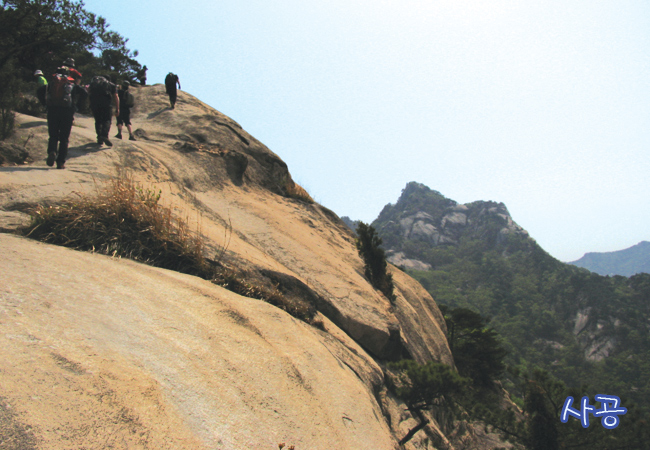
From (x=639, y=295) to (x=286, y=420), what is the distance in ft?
375

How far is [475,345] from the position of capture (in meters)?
20.2

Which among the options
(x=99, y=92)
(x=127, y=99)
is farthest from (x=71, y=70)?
(x=127, y=99)

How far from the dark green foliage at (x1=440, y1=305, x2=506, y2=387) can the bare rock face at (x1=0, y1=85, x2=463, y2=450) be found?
13755 mm

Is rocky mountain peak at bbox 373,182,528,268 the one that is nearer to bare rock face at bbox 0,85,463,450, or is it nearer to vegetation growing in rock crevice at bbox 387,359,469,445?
vegetation growing in rock crevice at bbox 387,359,469,445

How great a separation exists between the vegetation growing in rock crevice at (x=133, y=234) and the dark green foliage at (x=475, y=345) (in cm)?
1709

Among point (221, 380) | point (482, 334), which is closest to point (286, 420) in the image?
point (221, 380)

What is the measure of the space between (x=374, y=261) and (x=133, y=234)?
21.0 ft

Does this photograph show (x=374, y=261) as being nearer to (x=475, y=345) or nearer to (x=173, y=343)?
(x=173, y=343)

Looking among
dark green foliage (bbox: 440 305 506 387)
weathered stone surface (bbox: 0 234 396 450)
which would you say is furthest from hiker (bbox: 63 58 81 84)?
dark green foliage (bbox: 440 305 506 387)

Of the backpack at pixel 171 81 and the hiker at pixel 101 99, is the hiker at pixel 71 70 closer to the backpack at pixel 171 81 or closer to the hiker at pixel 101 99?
the hiker at pixel 101 99

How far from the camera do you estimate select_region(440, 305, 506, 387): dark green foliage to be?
19719mm

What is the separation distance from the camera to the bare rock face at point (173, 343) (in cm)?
214

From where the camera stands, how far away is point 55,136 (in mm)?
6305

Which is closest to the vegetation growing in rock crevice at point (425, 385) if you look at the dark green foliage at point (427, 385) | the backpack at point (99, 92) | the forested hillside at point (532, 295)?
the dark green foliage at point (427, 385)
